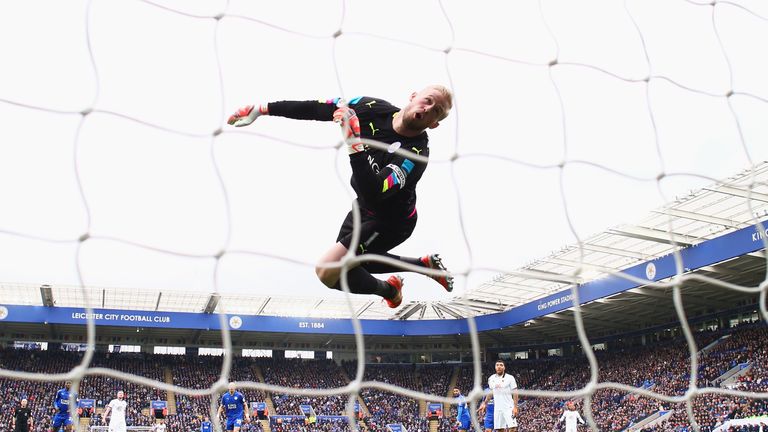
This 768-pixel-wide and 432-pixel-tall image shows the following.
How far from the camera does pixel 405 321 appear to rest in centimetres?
2755

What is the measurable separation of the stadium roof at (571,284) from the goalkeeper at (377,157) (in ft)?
30.8

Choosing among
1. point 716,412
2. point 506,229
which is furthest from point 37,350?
point 506,229

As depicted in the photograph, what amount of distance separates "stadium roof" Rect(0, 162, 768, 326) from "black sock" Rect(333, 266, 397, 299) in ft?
29.8

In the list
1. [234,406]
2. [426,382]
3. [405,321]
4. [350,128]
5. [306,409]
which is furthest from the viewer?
[426,382]

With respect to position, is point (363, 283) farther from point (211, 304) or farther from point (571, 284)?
point (211, 304)

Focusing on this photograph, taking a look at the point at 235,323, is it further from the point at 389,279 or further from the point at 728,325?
the point at 389,279

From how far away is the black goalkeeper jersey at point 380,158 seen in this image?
2.86m

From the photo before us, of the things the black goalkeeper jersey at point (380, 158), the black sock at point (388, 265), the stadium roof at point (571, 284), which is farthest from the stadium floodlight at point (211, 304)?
the black goalkeeper jersey at point (380, 158)

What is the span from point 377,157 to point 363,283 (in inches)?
27.3

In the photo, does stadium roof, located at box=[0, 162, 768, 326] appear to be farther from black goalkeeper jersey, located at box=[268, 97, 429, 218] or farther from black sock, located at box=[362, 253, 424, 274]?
black goalkeeper jersey, located at box=[268, 97, 429, 218]

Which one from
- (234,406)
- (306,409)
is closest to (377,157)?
(234,406)

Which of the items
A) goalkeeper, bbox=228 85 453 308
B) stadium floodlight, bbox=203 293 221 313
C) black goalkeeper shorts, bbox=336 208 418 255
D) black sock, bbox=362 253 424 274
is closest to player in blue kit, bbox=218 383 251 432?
black sock, bbox=362 253 424 274

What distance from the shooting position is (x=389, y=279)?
3803mm

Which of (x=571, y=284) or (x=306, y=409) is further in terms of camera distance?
(x=306, y=409)
